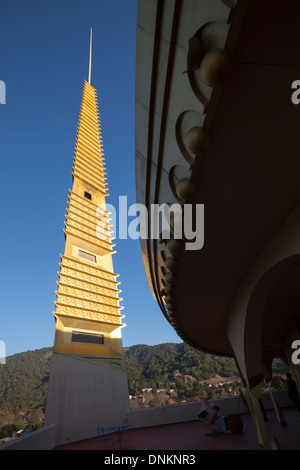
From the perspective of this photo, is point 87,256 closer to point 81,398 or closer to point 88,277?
point 88,277

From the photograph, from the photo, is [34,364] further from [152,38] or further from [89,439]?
[152,38]

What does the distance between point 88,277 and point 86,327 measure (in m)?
2.63

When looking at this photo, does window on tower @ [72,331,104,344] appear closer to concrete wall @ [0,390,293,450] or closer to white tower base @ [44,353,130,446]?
white tower base @ [44,353,130,446]

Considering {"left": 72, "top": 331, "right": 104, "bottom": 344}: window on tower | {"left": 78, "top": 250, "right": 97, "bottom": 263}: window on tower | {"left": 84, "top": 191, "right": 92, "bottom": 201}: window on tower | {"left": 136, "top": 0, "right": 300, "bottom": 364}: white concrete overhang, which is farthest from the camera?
{"left": 84, "top": 191, "right": 92, "bottom": 201}: window on tower

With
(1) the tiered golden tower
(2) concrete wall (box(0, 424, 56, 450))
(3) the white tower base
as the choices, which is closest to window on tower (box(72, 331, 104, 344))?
(1) the tiered golden tower

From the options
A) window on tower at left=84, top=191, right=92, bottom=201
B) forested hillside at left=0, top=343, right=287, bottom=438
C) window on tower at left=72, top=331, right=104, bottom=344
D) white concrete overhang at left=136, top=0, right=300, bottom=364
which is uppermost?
window on tower at left=84, top=191, right=92, bottom=201

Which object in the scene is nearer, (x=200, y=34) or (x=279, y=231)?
(x=200, y=34)

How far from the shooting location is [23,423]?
25.9m

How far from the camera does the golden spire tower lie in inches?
374

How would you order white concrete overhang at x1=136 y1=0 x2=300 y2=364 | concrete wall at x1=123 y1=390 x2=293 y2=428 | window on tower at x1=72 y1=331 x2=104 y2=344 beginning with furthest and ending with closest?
window on tower at x1=72 y1=331 x2=104 y2=344 < concrete wall at x1=123 y1=390 x2=293 y2=428 < white concrete overhang at x1=136 y1=0 x2=300 y2=364

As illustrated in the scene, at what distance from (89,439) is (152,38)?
11.8 meters

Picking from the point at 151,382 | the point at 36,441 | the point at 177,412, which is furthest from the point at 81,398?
the point at 151,382

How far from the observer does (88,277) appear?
13.7 m

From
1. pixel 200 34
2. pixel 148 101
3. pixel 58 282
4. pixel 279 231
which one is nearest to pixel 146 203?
pixel 148 101
